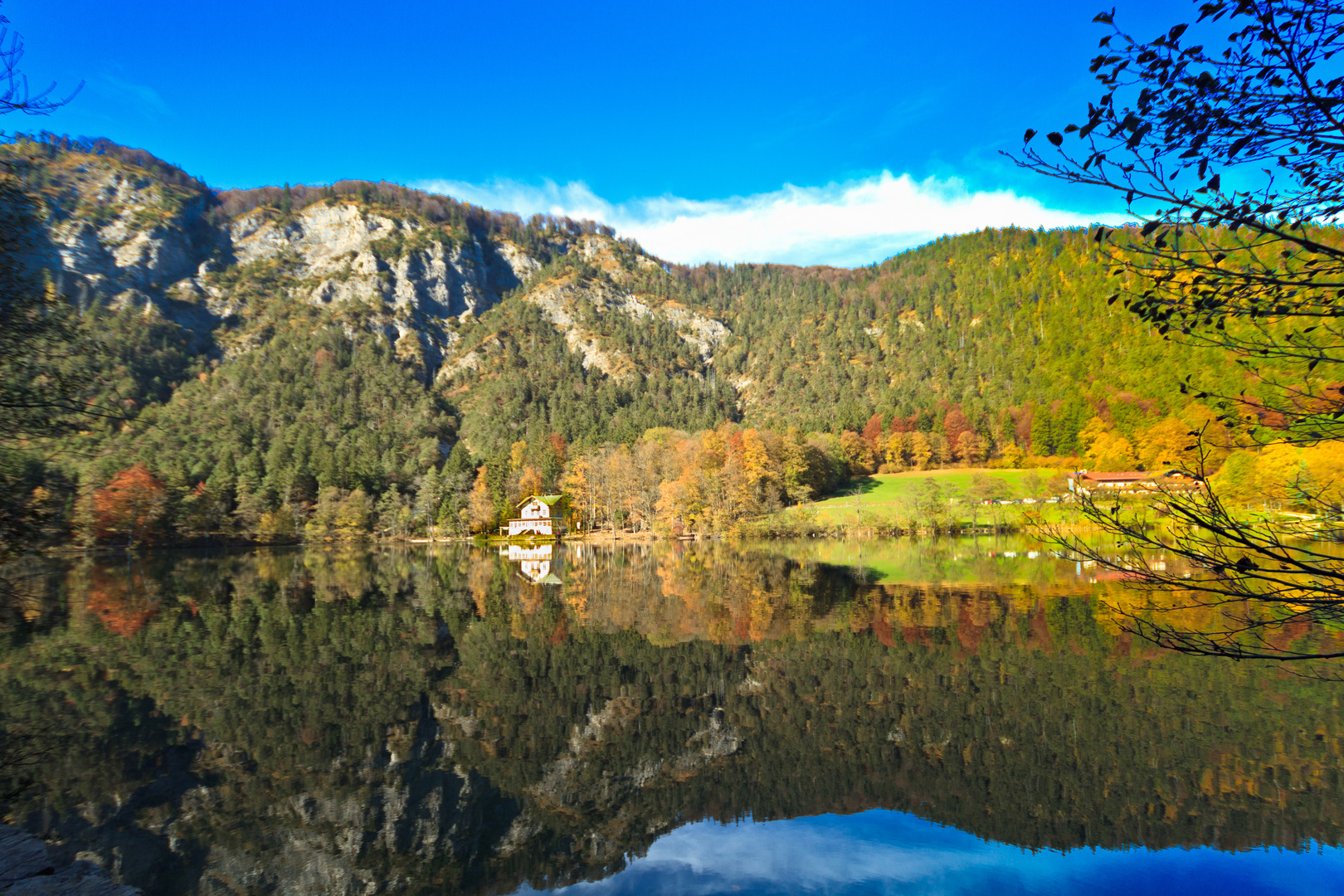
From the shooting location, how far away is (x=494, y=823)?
9148mm

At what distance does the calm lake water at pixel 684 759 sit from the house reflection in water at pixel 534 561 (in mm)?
18012

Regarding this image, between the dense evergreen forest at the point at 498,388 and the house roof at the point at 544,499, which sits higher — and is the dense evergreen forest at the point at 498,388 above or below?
above

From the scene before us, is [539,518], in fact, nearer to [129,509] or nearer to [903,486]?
[129,509]

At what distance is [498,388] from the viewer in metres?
151

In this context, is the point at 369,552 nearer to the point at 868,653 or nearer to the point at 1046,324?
the point at 868,653

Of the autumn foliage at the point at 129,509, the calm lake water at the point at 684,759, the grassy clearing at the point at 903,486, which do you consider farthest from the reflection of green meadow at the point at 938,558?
the autumn foliage at the point at 129,509

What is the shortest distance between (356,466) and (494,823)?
10344 centimetres

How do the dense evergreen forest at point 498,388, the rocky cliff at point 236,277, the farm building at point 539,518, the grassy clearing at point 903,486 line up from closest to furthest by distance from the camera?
the grassy clearing at point 903,486 → the dense evergreen forest at point 498,388 → the farm building at point 539,518 → the rocky cliff at point 236,277

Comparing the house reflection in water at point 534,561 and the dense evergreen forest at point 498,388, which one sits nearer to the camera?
the house reflection in water at point 534,561

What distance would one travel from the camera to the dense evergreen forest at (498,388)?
7481cm

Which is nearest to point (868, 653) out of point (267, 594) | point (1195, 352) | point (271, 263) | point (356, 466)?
point (267, 594)

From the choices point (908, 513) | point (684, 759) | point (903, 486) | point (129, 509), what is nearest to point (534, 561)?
point (908, 513)

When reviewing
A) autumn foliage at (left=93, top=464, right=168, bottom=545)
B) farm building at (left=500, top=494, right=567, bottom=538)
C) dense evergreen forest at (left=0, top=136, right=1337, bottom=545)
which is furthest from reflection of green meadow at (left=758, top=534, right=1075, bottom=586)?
autumn foliage at (left=93, top=464, right=168, bottom=545)

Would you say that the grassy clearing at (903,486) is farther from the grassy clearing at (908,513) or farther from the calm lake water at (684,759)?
the calm lake water at (684,759)
